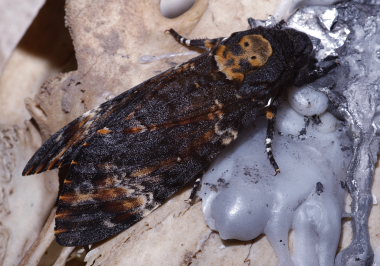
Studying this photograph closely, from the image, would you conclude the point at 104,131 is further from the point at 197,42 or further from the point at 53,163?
the point at 197,42

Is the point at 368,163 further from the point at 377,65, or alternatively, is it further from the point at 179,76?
the point at 179,76

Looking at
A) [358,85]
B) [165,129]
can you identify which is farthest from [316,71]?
[165,129]

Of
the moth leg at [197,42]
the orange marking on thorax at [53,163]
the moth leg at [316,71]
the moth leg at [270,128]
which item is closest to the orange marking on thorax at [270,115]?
the moth leg at [270,128]

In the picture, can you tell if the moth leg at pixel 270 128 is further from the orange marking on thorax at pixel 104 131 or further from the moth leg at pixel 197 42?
the orange marking on thorax at pixel 104 131

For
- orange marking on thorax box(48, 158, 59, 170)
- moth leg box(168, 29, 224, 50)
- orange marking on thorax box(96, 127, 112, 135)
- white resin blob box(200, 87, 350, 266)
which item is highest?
moth leg box(168, 29, 224, 50)

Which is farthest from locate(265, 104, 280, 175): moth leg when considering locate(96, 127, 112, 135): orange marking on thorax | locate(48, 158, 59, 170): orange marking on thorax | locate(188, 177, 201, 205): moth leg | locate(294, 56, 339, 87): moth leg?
locate(48, 158, 59, 170): orange marking on thorax

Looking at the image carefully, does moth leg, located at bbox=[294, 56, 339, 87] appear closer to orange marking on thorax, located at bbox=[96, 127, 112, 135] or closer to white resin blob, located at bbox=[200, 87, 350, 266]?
white resin blob, located at bbox=[200, 87, 350, 266]
